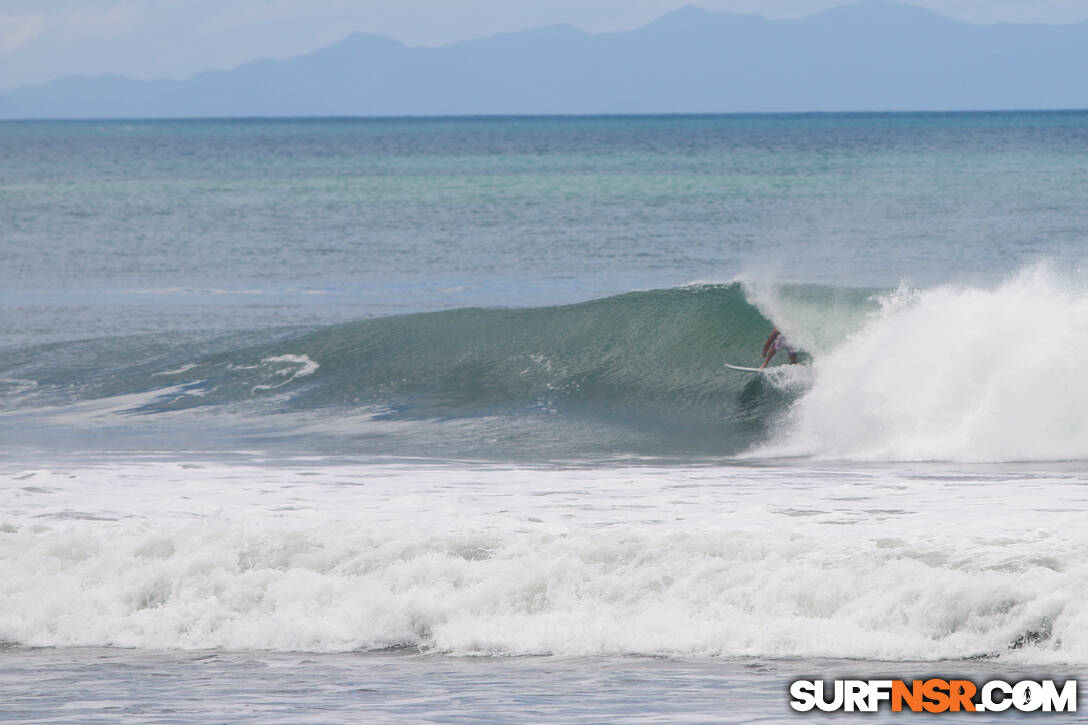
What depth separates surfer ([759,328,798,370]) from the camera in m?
15.5

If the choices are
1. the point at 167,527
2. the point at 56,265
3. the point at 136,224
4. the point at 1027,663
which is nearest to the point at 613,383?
the point at 167,527

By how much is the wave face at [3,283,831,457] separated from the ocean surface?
0.07 m

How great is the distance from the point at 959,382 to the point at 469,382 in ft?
20.5

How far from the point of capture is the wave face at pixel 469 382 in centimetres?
1453

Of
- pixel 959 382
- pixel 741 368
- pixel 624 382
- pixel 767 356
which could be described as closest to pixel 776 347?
pixel 767 356

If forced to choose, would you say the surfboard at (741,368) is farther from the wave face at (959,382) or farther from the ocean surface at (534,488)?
the wave face at (959,382)

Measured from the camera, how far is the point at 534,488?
35.4 ft

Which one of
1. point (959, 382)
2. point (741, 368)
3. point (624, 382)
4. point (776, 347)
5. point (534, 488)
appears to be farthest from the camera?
point (624, 382)

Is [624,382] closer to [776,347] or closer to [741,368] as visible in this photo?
[741,368]

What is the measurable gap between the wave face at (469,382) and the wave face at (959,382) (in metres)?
0.86

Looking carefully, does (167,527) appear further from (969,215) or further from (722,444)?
(969,215)

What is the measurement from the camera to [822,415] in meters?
13.6

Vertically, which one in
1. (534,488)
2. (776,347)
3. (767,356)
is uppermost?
(776,347)

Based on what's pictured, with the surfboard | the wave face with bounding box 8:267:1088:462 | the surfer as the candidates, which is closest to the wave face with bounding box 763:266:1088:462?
the wave face with bounding box 8:267:1088:462
